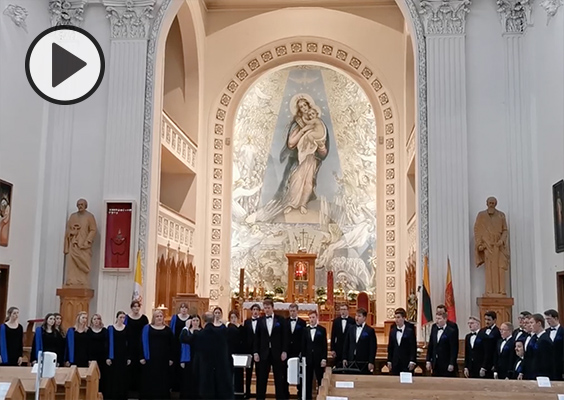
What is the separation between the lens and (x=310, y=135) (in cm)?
2205

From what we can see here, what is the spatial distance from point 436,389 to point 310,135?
51.2 feet

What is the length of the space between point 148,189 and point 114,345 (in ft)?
14.2

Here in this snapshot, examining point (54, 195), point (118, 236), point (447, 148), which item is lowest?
point (118, 236)

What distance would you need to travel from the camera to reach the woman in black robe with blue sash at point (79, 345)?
923cm

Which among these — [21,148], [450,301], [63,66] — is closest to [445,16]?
[450,301]

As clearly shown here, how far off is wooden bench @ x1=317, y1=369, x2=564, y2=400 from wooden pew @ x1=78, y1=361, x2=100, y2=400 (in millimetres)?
2906

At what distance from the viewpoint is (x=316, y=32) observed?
66.8ft

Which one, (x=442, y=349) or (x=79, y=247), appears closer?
(x=442, y=349)

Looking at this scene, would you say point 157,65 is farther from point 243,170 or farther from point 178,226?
point 243,170

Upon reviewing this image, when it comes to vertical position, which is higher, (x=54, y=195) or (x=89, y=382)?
(x=54, y=195)

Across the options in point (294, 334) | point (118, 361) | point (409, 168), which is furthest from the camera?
point (409, 168)

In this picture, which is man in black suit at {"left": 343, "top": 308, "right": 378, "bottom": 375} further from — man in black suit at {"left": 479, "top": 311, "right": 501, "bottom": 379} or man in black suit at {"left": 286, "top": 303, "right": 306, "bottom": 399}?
man in black suit at {"left": 479, "top": 311, "right": 501, "bottom": 379}

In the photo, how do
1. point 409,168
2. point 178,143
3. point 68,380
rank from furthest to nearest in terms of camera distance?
point 409,168
point 178,143
point 68,380

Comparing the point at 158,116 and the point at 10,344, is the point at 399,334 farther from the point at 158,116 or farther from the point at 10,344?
the point at 158,116
